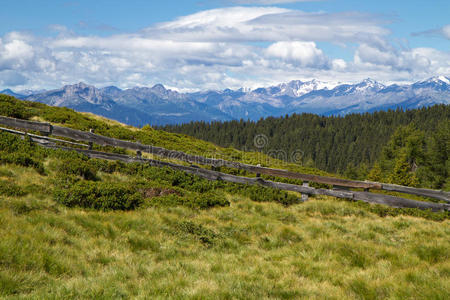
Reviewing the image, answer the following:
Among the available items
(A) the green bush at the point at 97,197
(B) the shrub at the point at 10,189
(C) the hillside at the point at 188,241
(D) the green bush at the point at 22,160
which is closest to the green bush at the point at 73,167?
(C) the hillside at the point at 188,241

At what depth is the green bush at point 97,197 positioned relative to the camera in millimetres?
8914

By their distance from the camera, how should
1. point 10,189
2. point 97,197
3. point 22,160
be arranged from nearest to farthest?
point 10,189 < point 97,197 < point 22,160

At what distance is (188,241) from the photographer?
25.8 feet

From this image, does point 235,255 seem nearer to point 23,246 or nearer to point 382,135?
point 23,246

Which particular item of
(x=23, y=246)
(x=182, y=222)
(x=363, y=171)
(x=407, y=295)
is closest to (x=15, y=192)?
(x=23, y=246)

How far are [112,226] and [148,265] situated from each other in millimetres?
2112

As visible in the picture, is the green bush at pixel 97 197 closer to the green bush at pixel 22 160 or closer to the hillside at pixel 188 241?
the hillside at pixel 188 241

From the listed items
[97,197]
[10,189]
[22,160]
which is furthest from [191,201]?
[22,160]

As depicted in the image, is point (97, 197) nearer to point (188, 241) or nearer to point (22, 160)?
point (188, 241)

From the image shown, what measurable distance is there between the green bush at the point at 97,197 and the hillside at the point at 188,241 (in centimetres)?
3

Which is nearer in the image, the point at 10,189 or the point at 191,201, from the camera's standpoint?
the point at 10,189

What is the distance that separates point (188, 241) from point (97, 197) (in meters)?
3.37

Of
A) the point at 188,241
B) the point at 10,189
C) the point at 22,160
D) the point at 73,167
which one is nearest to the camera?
the point at 188,241

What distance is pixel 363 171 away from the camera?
296 ft
